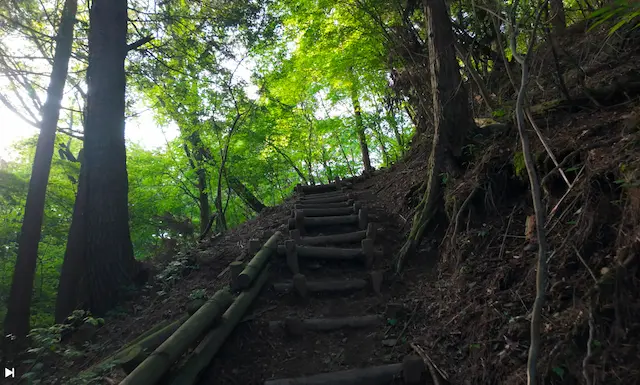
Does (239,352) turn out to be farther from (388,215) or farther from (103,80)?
(103,80)

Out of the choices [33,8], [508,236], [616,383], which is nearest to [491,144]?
[508,236]

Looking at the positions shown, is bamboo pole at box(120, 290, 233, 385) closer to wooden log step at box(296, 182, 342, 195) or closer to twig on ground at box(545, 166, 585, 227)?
twig on ground at box(545, 166, 585, 227)

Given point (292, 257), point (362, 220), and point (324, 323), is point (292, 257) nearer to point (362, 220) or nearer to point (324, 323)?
point (324, 323)

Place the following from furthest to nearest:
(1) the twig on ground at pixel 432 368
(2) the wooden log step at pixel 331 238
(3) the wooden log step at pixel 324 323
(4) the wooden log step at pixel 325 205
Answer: (4) the wooden log step at pixel 325 205 < (2) the wooden log step at pixel 331 238 < (3) the wooden log step at pixel 324 323 < (1) the twig on ground at pixel 432 368

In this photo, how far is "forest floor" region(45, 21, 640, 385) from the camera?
2.21 meters

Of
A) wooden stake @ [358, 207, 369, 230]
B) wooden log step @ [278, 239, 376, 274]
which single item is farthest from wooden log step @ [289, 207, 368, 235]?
wooden log step @ [278, 239, 376, 274]

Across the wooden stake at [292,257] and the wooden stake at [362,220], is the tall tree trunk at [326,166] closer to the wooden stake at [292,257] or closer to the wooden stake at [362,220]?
the wooden stake at [362,220]

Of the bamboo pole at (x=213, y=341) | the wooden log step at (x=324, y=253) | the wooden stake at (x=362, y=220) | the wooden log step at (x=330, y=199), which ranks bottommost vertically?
the bamboo pole at (x=213, y=341)

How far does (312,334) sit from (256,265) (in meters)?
1.13

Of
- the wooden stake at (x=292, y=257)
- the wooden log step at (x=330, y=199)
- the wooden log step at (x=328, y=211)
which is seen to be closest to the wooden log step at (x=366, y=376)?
the wooden stake at (x=292, y=257)

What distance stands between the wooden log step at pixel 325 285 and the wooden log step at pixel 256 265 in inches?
12.7

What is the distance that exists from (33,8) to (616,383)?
1097 cm

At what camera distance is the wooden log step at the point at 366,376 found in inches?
120

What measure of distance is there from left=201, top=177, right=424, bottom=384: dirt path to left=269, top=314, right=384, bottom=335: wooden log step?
0.04 ft
